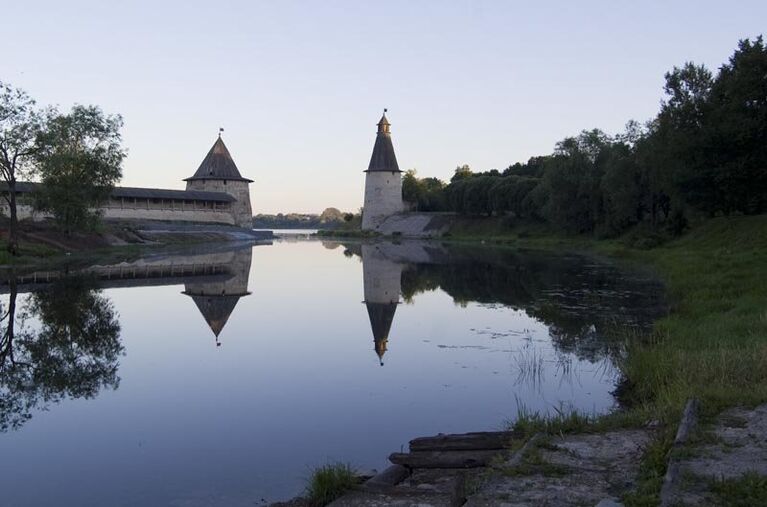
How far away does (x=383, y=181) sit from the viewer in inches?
3903

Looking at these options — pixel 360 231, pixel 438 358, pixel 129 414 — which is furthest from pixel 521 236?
pixel 129 414

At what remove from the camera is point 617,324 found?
51.2ft

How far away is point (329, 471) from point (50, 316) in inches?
530

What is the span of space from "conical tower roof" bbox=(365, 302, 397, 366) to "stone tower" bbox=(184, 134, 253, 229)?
63591 millimetres

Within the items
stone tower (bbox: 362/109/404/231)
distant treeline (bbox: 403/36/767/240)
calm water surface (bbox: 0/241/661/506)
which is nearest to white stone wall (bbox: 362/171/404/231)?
stone tower (bbox: 362/109/404/231)

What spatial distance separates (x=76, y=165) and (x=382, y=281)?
2151 centimetres

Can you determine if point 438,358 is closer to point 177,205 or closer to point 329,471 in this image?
point 329,471

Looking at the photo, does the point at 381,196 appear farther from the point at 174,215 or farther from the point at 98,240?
the point at 98,240

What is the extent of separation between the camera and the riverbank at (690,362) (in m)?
6.80

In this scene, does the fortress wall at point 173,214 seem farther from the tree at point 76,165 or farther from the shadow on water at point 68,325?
the shadow on water at point 68,325

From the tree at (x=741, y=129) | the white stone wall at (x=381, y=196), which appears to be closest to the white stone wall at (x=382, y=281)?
the tree at (x=741, y=129)

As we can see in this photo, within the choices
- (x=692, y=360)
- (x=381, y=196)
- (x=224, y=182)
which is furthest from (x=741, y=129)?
(x=381, y=196)

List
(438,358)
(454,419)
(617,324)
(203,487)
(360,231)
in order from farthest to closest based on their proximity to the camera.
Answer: (360,231)
(617,324)
(438,358)
(454,419)
(203,487)

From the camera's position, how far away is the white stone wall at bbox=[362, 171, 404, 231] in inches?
3905
